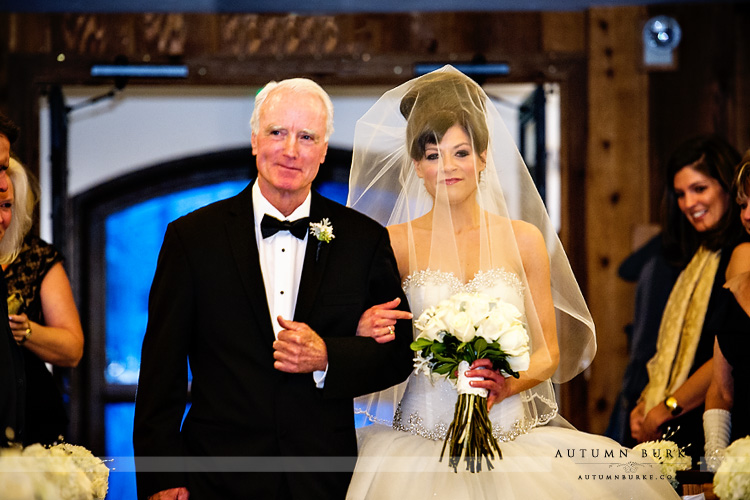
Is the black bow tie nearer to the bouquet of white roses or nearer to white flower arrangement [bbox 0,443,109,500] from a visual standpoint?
the bouquet of white roses

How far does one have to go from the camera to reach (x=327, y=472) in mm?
2543

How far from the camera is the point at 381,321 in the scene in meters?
2.54

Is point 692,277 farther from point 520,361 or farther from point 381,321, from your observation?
point 381,321

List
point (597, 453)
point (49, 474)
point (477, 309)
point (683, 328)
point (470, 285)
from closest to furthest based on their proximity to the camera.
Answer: point (49, 474)
point (477, 309)
point (597, 453)
point (470, 285)
point (683, 328)

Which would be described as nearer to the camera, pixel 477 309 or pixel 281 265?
pixel 477 309

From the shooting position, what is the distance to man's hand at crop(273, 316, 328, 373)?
2.40 m

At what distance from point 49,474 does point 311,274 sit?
90 centimetres

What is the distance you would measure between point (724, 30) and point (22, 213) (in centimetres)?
461

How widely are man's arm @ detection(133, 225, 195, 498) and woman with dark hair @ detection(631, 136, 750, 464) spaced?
2028 millimetres

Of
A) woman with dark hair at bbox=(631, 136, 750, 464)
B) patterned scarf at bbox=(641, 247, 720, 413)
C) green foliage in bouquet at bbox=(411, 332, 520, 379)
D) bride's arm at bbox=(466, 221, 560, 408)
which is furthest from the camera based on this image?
patterned scarf at bbox=(641, 247, 720, 413)

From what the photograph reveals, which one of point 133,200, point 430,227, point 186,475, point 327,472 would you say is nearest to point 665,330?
point 430,227

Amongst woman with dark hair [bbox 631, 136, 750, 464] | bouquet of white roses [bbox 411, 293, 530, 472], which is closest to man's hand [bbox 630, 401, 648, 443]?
woman with dark hair [bbox 631, 136, 750, 464]

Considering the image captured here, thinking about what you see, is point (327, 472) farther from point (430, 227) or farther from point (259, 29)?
point (259, 29)

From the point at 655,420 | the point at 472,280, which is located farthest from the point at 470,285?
the point at 655,420
